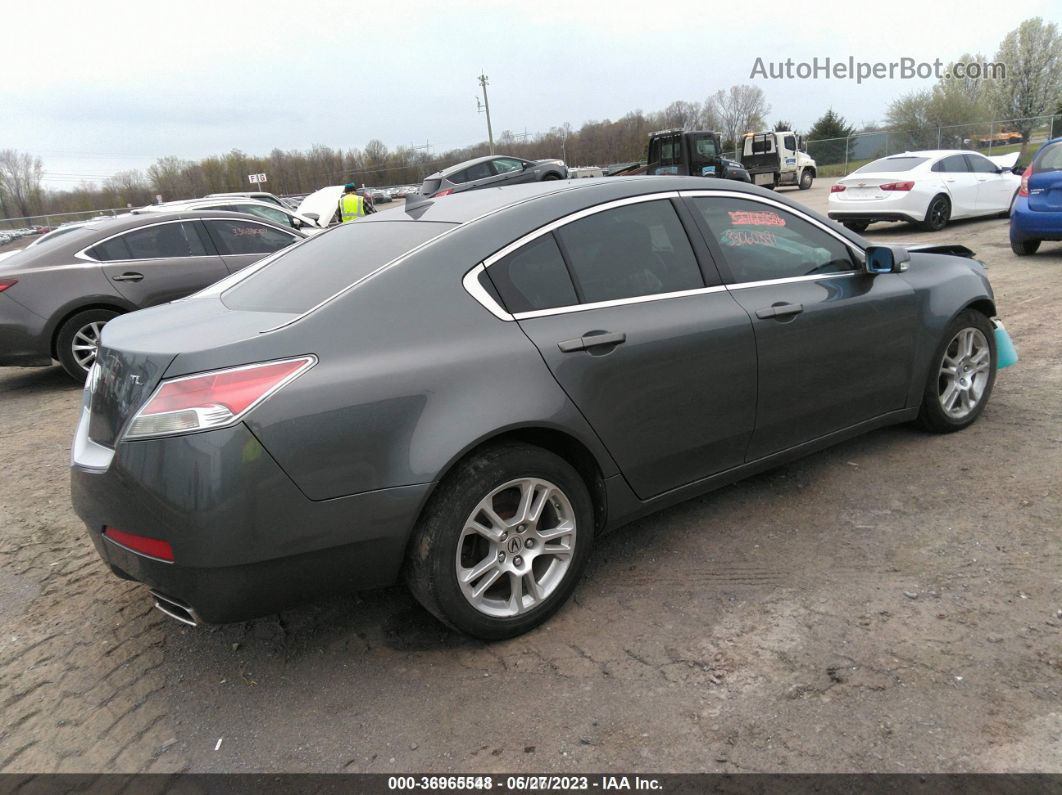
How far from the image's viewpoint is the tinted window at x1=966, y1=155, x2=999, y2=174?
13.7m

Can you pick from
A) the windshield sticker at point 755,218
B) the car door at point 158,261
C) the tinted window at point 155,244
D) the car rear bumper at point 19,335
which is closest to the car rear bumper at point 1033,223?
the windshield sticker at point 755,218

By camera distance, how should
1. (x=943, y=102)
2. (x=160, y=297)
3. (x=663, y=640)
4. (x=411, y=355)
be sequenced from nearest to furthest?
(x=411, y=355)
(x=663, y=640)
(x=160, y=297)
(x=943, y=102)

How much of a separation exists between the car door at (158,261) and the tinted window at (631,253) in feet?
19.7

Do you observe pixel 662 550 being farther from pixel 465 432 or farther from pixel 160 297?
pixel 160 297

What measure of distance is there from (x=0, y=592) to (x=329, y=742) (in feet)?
6.93

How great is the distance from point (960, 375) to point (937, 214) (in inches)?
402

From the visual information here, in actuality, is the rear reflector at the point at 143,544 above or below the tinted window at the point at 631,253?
below

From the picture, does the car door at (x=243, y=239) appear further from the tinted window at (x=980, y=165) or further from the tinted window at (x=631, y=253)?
the tinted window at (x=980, y=165)

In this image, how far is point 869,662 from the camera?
2645mm

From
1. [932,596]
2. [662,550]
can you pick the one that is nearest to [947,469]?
[932,596]

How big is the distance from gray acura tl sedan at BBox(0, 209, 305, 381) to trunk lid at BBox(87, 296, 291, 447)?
16.7 feet

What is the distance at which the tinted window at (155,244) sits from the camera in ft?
25.3

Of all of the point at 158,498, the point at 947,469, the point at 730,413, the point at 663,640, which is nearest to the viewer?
the point at 158,498

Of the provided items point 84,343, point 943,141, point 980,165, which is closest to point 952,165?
point 980,165
